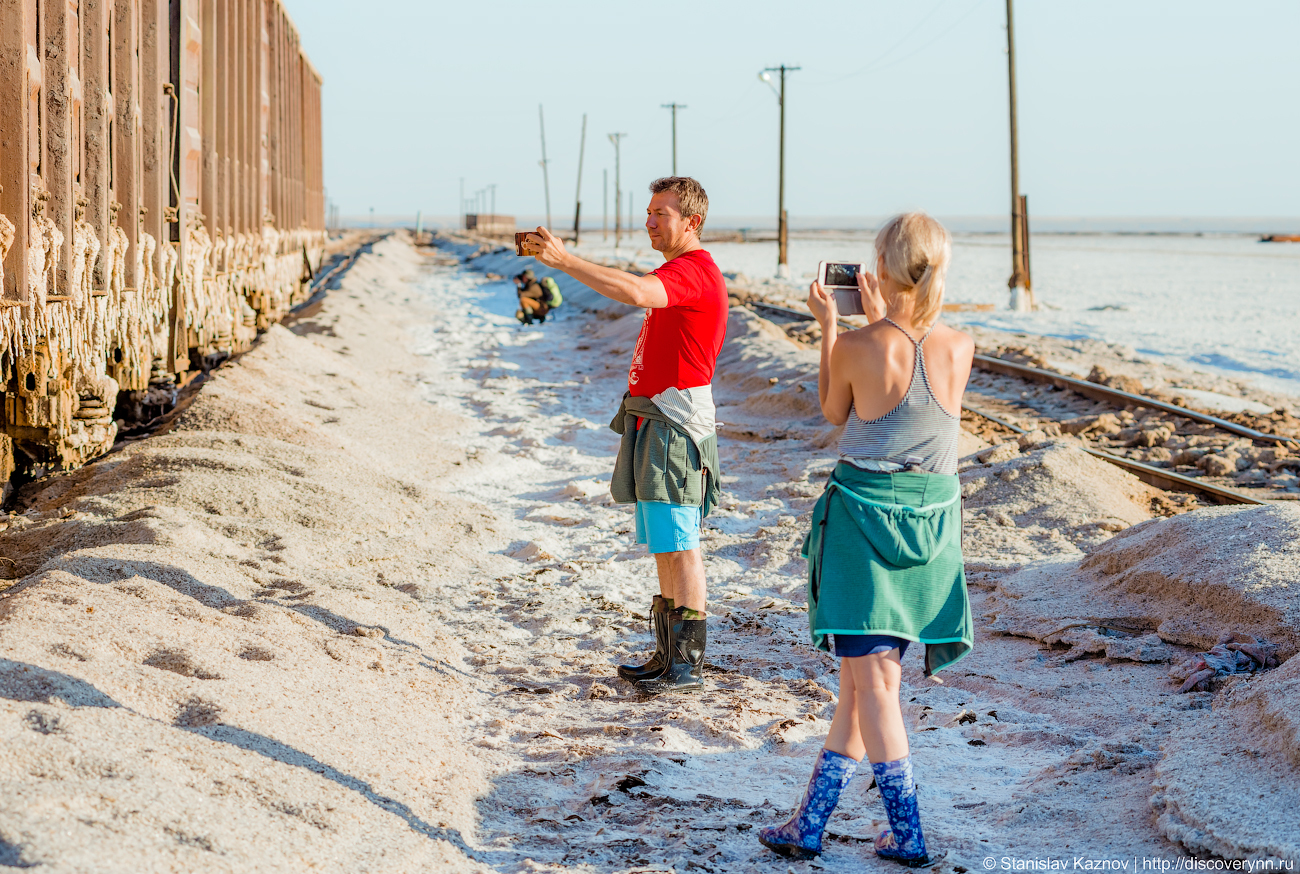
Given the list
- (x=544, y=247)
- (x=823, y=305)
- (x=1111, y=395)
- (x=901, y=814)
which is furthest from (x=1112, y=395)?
(x=901, y=814)

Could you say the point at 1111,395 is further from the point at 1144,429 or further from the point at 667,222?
the point at 667,222

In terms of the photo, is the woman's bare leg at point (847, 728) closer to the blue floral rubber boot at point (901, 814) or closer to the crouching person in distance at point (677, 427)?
the blue floral rubber boot at point (901, 814)

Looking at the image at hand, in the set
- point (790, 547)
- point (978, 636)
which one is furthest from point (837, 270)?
point (790, 547)

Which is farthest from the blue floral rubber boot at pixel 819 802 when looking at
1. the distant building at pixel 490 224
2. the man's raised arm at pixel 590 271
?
the distant building at pixel 490 224

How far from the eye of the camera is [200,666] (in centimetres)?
361


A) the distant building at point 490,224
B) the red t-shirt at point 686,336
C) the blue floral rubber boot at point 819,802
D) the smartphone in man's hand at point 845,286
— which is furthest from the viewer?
the distant building at point 490,224

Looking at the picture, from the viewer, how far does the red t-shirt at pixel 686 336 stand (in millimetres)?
4059

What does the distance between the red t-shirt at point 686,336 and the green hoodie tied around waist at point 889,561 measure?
1343 millimetres

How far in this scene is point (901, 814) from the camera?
2.78 metres

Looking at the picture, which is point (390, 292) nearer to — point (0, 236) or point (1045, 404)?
point (1045, 404)

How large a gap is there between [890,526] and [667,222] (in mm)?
1798

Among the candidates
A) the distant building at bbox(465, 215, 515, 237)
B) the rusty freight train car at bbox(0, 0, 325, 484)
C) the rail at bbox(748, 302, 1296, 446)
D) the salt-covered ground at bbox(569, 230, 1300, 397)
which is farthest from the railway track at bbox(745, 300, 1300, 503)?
the distant building at bbox(465, 215, 515, 237)

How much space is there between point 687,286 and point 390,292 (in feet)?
74.0

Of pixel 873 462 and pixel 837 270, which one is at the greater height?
pixel 837 270
